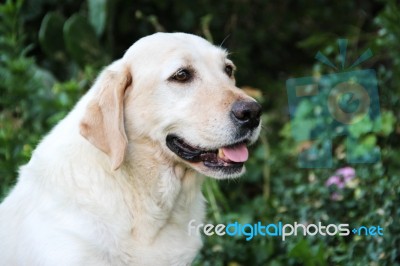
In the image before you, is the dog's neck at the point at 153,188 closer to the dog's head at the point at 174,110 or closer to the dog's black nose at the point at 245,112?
the dog's head at the point at 174,110

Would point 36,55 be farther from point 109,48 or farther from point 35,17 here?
point 109,48

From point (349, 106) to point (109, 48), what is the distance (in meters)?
2.68

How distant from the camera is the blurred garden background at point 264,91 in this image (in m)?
4.59

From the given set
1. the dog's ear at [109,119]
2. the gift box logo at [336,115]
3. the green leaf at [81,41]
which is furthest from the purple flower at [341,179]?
the green leaf at [81,41]

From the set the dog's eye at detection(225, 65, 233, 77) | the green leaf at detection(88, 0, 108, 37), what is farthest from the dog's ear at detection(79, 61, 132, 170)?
the green leaf at detection(88, 0, 108, 37)

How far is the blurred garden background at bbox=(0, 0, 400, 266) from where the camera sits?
4590mm

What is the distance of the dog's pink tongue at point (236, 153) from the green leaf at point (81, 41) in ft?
10.8

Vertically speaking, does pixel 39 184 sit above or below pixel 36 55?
above

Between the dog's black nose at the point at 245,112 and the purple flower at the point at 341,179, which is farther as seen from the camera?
the purple flower at the point at 341,179

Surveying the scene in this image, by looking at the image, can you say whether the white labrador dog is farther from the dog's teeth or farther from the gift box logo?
the gift box logo

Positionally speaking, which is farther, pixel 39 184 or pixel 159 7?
pixel 159 7

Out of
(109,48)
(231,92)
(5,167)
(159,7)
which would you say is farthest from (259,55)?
(231,92)

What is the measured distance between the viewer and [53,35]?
→ 6746 millimetres

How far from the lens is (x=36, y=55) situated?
25.3ft
